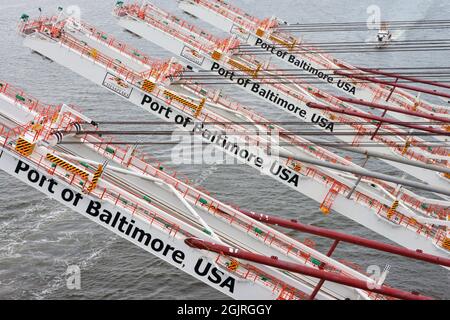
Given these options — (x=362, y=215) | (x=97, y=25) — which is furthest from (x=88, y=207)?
(x=97, y=25)

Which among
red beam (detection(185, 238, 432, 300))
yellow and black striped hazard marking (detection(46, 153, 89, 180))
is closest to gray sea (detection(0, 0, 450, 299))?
yellow and black striped hazard marking (detection(46, 153, 89, 180))

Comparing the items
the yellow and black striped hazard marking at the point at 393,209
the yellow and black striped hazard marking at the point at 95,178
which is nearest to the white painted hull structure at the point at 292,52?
the yellow and black striped hazard marking at the point at 393,209

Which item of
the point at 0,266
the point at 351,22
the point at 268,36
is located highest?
the point at 351,22

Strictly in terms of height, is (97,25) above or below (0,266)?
above

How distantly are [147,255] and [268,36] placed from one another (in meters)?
23.3

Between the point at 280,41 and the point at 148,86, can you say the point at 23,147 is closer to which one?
the point at 148,86

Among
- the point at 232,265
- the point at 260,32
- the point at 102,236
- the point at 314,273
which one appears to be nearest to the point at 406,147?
the point at 260,32

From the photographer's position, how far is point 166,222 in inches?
835

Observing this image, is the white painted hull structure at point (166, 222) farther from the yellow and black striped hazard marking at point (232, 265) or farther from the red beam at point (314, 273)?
the red beam at point (314, 273)

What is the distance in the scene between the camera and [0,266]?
3309 cm

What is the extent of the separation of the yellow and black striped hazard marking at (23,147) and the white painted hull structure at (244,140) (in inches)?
416

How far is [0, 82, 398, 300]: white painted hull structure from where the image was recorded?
20.5 m
